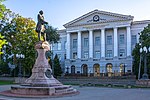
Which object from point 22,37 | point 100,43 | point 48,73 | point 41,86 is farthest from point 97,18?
point 41,86

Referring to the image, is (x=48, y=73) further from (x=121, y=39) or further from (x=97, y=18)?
(x=97, y=18)

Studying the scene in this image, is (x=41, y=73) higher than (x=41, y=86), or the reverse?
(x=41, y=73)

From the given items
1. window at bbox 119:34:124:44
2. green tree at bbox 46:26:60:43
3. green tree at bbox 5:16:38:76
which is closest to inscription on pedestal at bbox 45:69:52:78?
green tree at bbox 5:16:38:76

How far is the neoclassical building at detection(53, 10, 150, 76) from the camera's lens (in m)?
65.5

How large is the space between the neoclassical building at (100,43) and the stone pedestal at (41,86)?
44064 millimetres

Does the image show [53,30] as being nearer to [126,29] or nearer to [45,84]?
[126,29]

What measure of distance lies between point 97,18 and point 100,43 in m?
6.68

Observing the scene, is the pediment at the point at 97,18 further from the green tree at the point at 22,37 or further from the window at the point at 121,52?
the green tree at the point at 22,37

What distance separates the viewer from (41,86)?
18672 mm

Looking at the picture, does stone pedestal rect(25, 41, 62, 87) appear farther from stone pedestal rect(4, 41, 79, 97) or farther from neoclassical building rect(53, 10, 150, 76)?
neoclassical building rect(53, 10, 150, 76)

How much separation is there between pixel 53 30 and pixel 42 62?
4197cm

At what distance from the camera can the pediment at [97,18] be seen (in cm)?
6631

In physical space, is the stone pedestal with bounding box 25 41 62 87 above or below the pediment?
below

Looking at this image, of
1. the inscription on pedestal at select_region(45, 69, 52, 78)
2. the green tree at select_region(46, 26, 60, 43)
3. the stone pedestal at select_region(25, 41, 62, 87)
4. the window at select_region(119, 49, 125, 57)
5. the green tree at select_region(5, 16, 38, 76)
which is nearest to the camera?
the stone pedestal at select_region(25, 41, 62, 87)
